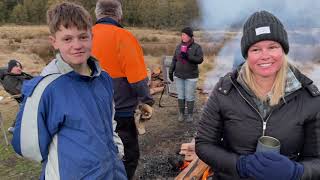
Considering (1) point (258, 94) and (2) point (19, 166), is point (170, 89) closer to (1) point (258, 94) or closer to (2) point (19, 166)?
(2) point (19, 166)

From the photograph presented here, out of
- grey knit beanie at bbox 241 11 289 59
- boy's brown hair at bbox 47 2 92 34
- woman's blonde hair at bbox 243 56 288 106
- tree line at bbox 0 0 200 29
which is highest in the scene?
boy's brown hair at bbox 47 2 92 34

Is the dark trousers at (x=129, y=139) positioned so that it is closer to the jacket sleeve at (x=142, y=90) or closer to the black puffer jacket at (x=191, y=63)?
the jacket sleeve at (x=142, y=90)

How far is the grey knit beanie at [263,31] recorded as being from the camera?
6.50 ft

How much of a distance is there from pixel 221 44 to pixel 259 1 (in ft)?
32.2

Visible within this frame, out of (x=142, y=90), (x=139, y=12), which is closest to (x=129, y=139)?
(x=142, y=90)

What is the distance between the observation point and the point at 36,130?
1.93 m

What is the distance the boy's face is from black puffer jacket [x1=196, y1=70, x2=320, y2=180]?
0.77 meters

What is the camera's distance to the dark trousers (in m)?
3.67

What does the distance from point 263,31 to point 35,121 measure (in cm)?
126

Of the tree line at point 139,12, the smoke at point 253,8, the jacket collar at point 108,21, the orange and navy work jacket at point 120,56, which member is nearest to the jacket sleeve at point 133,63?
the orange and navy work jacket at point 120,56

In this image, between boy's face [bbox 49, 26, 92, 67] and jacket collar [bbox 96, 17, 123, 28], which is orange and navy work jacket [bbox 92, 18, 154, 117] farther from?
boy's face [bbox 49, 26, 92, 67]

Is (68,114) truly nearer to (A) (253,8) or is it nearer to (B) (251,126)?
(B) (251,126)

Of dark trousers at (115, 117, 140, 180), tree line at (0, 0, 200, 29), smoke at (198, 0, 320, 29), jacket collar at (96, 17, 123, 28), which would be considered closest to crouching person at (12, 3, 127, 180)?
jacket collar at (96, 17, 123, 28)

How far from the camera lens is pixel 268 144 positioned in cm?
185
